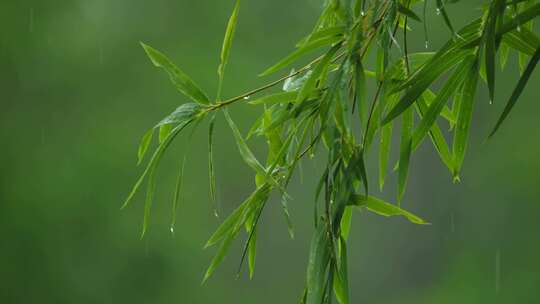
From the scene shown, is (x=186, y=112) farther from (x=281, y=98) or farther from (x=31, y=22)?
(x=31, y=22)

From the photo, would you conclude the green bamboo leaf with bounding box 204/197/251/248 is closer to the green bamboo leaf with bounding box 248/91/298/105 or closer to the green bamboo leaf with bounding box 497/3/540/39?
the green bamboo leaf with bounding box 248/91/298/105

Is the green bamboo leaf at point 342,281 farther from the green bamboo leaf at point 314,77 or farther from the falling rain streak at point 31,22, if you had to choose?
the falling rain streak at point 31,22

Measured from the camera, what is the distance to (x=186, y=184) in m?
6.93

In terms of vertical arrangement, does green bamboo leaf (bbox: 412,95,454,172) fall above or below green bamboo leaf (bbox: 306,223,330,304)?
above

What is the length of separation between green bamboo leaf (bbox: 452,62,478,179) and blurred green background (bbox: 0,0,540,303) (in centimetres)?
527

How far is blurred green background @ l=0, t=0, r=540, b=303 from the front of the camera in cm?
661

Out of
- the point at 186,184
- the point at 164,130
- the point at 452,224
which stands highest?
the point at 164,130

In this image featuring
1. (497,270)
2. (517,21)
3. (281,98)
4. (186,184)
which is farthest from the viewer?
(497,270)

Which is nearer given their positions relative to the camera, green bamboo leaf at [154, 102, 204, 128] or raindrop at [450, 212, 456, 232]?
green bamboo leaf at [154, 102, 204, 128]

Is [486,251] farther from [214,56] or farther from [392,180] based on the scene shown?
[214,56]

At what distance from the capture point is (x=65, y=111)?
6.87 meters

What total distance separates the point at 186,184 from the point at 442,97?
5.65 meters

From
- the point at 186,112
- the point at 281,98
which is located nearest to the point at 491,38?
the point at 281,98

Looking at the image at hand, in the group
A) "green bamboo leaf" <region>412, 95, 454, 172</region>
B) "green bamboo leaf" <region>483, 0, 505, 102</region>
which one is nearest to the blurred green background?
"green bamboo leaf" <region>412, 95, 454, 172</region>
